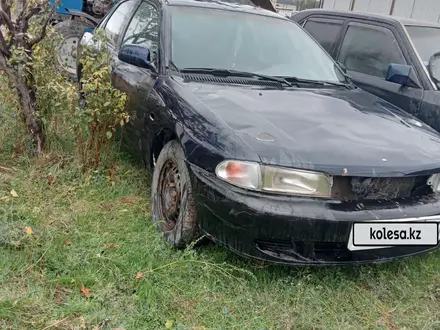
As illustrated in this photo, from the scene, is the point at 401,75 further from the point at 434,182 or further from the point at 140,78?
the point at 140,78

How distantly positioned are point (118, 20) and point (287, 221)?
3.19m

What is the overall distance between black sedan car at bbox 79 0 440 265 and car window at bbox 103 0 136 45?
68 centimetres

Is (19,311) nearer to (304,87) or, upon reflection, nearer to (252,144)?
(252,144)

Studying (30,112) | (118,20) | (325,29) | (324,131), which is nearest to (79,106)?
(30,112)

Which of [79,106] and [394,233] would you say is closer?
[394,233]

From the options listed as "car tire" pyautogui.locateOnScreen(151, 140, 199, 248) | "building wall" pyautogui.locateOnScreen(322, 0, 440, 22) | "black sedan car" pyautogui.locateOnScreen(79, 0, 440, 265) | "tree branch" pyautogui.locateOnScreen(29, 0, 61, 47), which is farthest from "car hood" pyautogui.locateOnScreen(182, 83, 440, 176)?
"building wall" pyautogui.locateOnScreen(322, 0, 440, 22)

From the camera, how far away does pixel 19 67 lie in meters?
3.84

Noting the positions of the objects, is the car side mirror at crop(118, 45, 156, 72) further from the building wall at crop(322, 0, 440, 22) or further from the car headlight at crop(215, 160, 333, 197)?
the building wall at crop(322, 0, 440, 22)

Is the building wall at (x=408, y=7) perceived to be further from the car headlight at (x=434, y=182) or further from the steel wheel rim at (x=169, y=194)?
the steel wheel rim at (x=169, y=194)

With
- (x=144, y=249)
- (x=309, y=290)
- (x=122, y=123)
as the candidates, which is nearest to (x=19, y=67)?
(x=122, y=123)

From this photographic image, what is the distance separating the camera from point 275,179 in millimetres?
2488

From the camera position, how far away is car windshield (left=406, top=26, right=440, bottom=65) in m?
4.76

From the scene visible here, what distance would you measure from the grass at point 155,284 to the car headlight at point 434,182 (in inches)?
23.1

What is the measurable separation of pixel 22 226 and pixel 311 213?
1744mm
